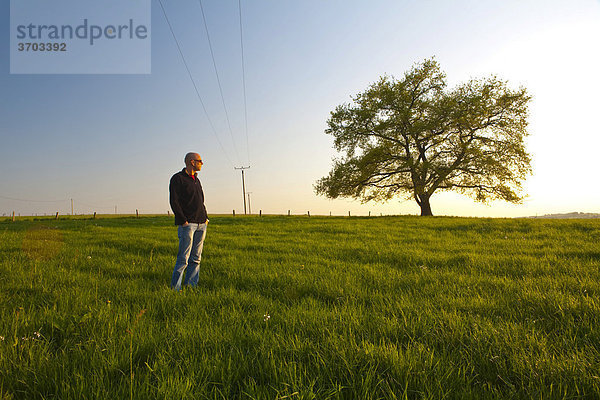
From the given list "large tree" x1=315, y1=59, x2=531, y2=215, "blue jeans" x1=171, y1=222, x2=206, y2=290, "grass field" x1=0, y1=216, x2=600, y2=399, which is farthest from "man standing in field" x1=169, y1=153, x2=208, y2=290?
"large tree" x1=315, y1=59, x2=531, y2=215

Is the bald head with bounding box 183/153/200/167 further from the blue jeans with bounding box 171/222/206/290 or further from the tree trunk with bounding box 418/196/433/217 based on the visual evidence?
the tree trunk with bounding box 418/196/433/217

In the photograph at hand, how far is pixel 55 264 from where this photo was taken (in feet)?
21.9

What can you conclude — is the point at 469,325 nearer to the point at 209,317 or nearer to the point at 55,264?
the point at 209,317

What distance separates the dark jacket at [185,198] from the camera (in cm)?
532

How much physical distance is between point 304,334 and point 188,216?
11.6ft

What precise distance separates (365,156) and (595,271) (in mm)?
22853

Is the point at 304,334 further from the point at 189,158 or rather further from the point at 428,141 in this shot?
the point at 428,141

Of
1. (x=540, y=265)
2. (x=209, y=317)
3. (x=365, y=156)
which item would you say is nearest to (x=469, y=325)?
(x=209, y=317)

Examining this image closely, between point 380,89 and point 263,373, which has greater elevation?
point 380,89

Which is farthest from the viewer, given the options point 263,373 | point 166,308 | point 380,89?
point 380,89

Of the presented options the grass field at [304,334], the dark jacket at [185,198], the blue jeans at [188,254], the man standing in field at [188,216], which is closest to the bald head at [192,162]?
the man standing in field at [188,216]

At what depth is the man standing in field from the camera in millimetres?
5188

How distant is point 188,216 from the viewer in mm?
5441

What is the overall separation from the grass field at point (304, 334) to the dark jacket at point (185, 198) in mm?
1303
